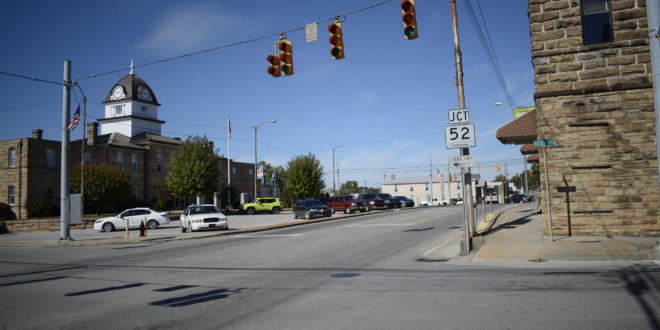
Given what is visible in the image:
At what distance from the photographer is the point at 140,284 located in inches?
335

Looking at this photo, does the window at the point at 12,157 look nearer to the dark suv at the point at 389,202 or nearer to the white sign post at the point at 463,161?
the dark suv at the point at 389,202

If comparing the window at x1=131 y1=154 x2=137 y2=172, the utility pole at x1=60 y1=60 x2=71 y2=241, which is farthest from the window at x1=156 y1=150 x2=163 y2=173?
the utility pole at x1=60 y1=60 x2=71 y2=241

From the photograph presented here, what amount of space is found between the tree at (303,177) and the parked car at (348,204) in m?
12.3

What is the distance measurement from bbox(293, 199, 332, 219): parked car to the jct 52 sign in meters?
22.0

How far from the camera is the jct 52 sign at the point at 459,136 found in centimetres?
1167

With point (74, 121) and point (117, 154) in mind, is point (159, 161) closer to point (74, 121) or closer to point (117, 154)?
point (117, 154)

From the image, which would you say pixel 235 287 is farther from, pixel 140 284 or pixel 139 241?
pixel 139 241

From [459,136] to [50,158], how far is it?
141ft

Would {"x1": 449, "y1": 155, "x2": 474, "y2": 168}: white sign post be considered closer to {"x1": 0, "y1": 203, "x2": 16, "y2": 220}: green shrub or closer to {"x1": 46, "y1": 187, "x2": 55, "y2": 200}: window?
{"x1": 0, "y1": 203, "x2": 16, "y2": 220}: green shrub

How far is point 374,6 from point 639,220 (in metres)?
9.47

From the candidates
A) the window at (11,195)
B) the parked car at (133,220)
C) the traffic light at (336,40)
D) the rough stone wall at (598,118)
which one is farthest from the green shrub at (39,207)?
the rough stone wall at (598,118)

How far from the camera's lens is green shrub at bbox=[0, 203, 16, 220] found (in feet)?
126

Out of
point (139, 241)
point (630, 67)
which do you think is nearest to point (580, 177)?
point (630, 67)

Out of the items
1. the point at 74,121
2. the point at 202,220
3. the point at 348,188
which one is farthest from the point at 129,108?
the point at 348,188
